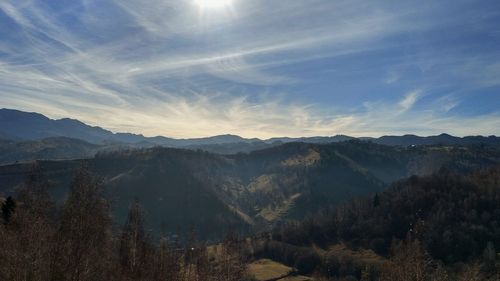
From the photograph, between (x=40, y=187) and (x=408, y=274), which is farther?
(x=40, y=187)

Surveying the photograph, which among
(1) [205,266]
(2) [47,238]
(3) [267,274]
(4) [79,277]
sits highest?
(2) [47,238]

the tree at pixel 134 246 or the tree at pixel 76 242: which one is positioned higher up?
the tree at pixel 76 242

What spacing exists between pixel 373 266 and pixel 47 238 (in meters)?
180

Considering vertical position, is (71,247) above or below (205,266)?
above

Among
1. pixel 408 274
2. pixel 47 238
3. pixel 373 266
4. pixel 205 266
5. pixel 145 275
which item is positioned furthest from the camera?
pixel 373 266

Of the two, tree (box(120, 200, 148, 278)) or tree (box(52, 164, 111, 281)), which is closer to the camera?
tree (box(52, 164, 111, 281))

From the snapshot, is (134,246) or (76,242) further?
(134,246)

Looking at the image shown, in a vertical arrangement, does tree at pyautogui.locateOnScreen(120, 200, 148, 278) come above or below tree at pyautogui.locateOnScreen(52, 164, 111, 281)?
below

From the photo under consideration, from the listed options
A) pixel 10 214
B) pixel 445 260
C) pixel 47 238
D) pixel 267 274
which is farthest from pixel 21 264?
pixel 445 260

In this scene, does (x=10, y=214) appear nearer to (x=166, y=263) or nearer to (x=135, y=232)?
(x=135, y=232)

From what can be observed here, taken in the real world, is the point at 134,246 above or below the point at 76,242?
below

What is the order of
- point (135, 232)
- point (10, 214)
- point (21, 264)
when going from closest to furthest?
point (21, 264)
point (10, 214)
point (135, 232)

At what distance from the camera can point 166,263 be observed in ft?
208

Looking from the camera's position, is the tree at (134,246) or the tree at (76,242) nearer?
the tree at (76,242)
